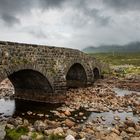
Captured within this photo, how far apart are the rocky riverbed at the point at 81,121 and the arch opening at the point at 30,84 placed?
2284mm

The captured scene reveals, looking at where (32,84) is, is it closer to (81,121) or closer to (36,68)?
(36,68)

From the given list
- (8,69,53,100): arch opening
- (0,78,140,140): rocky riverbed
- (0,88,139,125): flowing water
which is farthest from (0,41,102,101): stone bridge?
(0,78,140,140): rocky riverbed

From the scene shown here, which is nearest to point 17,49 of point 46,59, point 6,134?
point 46,59

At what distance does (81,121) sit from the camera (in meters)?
20.6

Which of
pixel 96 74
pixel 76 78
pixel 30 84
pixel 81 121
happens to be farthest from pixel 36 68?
pixel 96 74

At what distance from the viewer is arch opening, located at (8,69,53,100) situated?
25734 millimetres

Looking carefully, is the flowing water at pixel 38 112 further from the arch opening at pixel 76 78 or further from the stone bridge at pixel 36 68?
the arch opening at pixel 76 78

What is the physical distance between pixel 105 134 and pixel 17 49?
9.34m

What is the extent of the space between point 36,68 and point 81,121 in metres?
6.01

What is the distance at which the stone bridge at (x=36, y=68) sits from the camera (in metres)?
21.4

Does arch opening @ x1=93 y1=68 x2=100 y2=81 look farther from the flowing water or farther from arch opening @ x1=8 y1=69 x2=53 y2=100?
the flowing water

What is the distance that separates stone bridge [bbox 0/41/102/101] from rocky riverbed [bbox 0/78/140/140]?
201 centimetres

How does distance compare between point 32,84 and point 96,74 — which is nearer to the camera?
point 32,84

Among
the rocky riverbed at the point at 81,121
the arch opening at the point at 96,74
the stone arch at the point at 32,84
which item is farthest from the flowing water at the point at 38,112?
the arch opening at the point at 96,74
